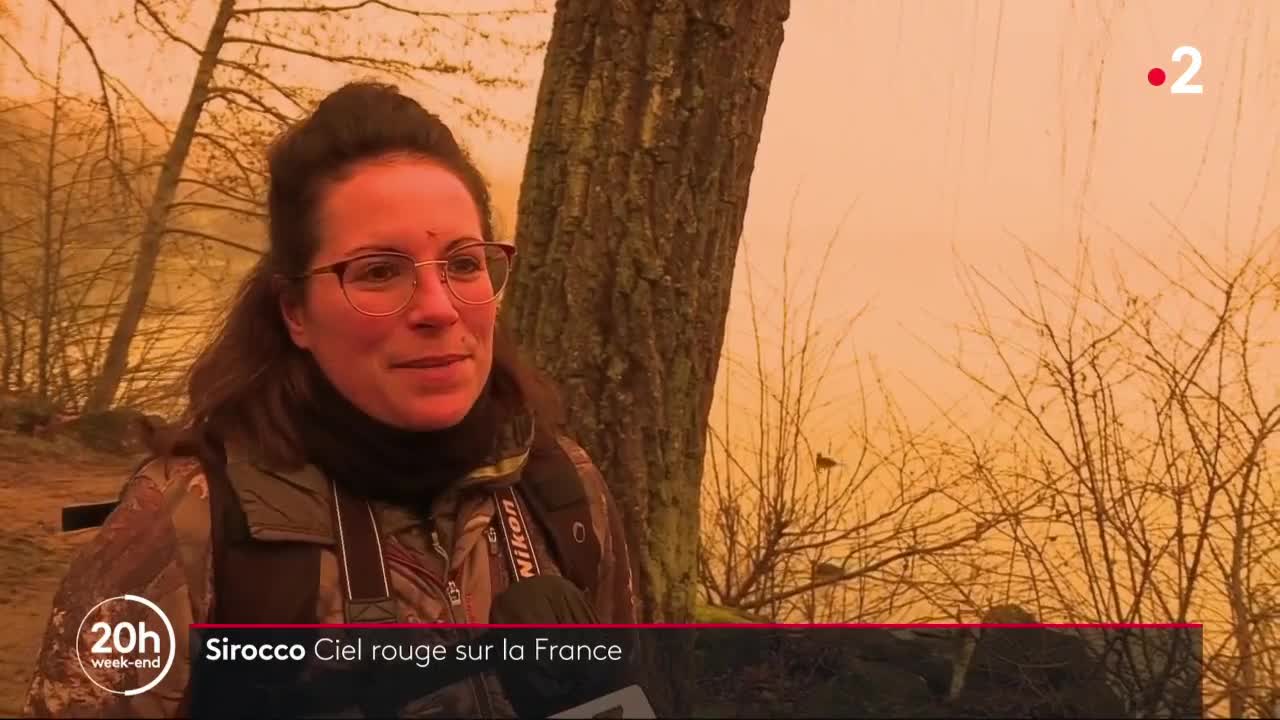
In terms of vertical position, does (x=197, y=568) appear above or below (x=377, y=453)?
below

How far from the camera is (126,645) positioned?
106cm

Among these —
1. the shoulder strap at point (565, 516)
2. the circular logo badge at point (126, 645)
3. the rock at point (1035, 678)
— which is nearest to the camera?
the circular logo badge at point (126, 645)

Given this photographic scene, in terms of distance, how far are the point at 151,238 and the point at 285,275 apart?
147 centimetres

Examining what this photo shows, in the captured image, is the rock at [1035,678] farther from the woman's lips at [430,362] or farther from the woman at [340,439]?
the woman's lips at [430,362]

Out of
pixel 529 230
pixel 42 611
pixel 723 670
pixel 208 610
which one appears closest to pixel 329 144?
pixel 208 610

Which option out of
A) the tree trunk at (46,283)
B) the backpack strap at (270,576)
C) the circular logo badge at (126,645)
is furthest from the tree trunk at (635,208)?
the tree trunk at (46,283)

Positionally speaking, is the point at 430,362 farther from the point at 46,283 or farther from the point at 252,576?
the point at 46,283

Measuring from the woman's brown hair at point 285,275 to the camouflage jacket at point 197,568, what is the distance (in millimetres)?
55

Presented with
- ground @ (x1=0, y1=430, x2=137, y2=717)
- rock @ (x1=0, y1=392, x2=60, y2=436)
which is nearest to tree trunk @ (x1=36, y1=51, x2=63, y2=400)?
rock @ (x1=0, y1=392, x2=60, y2=436)

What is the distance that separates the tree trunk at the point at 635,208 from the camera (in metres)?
1.96

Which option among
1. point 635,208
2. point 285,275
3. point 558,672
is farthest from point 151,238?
point 558,672

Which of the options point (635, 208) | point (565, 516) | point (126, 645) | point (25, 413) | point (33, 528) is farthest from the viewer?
point (25, 413)

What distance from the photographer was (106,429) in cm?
237

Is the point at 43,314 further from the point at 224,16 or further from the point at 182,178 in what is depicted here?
the point at 224,16
